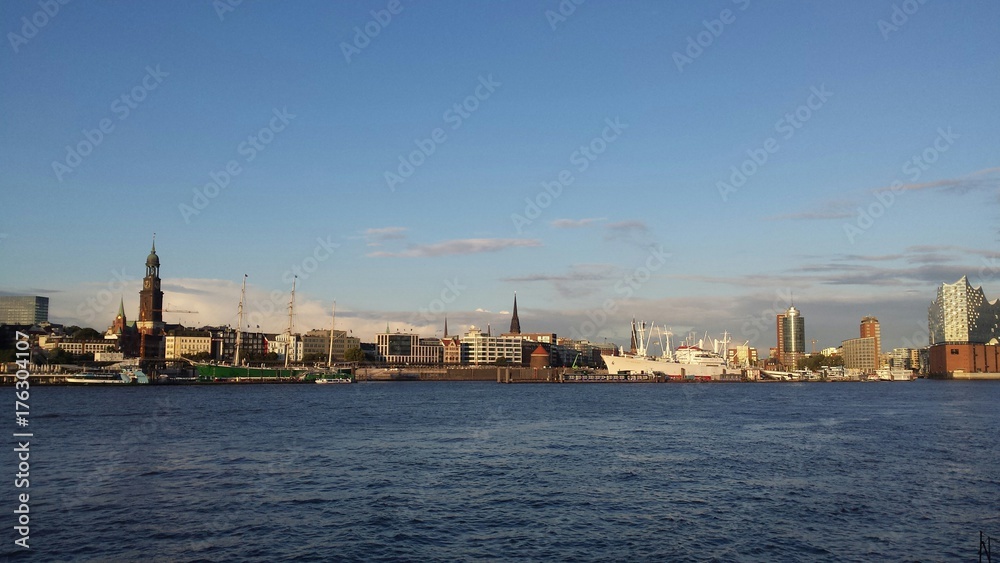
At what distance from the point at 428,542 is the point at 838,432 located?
36.1 m

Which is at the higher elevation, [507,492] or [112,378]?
[112,378]

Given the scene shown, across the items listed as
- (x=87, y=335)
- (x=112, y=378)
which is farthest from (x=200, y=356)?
(x=112, y=378)

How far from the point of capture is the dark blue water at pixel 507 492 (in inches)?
794

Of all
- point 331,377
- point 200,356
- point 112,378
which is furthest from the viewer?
point 200,356

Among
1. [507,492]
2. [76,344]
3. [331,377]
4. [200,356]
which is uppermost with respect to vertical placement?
[76,344]

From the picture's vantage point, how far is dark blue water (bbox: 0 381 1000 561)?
66.1 ft

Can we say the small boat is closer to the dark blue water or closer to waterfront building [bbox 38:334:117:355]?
waterfront building [bbox 38:334:117:355]

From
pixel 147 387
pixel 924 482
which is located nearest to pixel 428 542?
pixel 924 482

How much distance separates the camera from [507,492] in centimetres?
2719

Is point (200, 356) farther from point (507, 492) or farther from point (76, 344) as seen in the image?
point (507, 492)

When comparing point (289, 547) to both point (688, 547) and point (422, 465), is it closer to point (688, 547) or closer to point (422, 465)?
point (688, 547)

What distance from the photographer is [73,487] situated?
2755cm

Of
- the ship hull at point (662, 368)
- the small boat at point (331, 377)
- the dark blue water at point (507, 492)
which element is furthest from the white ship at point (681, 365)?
the dark blue water at point (507, 492)

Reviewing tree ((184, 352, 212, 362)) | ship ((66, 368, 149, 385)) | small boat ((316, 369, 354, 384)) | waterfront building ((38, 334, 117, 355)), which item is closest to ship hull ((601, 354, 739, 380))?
small boat ((316, 369, 354, 384))
